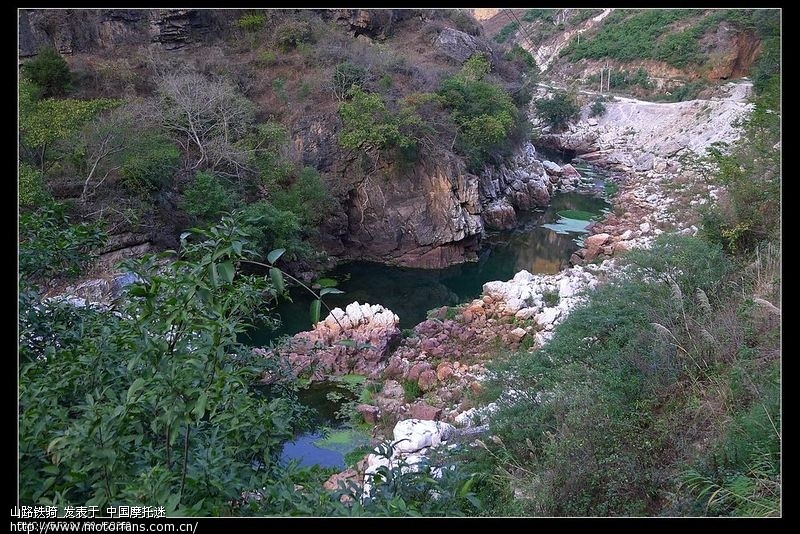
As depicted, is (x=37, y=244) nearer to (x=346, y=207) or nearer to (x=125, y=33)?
(x=346, y=207)

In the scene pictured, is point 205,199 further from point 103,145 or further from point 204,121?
point 204,121

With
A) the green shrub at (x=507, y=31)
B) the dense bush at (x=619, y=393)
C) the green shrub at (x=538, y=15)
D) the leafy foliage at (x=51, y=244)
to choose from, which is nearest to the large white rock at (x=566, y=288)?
the dense bush at (x=619, y=393)

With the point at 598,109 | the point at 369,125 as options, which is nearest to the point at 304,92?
the point at 369,125

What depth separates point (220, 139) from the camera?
13.5m

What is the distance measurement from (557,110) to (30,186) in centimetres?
2550

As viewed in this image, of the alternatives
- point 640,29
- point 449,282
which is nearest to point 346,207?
point 449,282

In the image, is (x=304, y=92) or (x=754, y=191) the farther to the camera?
(x=304, y=92)

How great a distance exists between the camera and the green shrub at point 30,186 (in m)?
8.80

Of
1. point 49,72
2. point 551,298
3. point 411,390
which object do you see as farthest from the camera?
point 49,72

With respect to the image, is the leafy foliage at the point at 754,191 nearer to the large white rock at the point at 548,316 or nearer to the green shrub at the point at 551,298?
the large white rock at the point at 548,316

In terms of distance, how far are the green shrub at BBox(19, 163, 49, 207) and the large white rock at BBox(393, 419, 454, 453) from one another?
641cm

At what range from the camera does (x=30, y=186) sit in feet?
30.6

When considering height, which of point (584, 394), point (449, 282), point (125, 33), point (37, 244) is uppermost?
point (125, 33)

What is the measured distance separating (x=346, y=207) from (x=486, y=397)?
1015 centimetres
